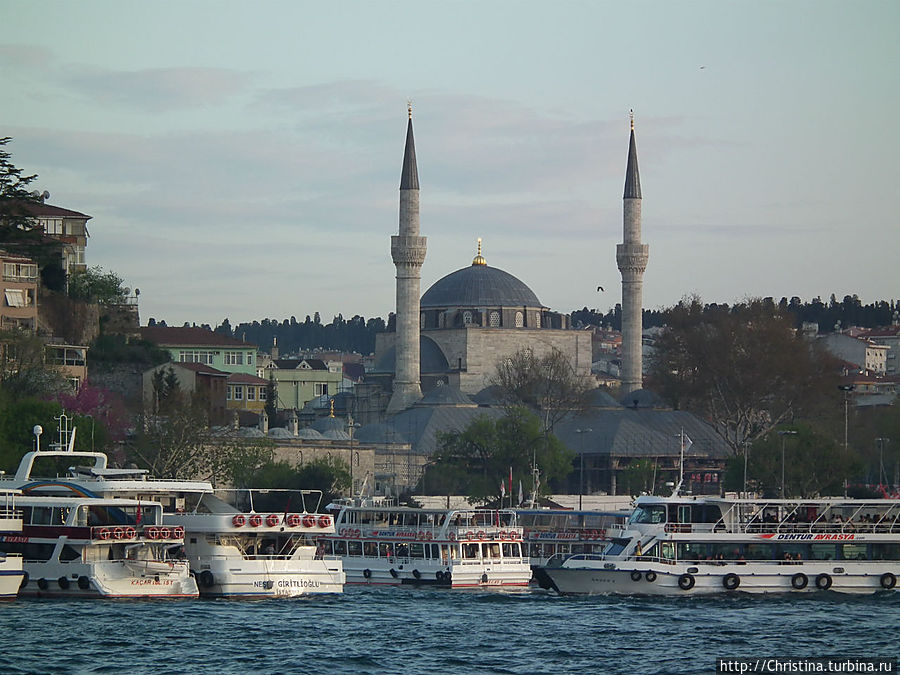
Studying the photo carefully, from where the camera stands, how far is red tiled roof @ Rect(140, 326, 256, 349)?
111875mm

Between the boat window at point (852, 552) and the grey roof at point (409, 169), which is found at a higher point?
the grey roof at point (409, 169)

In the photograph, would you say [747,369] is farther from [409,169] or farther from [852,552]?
[852,552]

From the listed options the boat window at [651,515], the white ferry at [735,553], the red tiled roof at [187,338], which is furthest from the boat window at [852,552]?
the red tiled roof at [187,338]

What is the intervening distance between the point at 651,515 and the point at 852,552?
5077 millimetres

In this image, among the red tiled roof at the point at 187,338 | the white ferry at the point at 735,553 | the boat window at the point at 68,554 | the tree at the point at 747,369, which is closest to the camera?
the boat window at the point at 68,554

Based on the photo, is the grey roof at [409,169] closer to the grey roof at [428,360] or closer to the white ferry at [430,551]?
the grey roof at [428,360]

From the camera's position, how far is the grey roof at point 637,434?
10075 cm

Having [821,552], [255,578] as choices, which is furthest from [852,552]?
[255,578]

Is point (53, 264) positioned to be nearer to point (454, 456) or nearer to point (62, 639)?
A: point (454, 456)

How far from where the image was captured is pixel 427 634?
127 feet

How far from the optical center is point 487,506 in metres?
79.5

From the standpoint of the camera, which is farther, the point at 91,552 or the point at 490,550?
the point at 490,550

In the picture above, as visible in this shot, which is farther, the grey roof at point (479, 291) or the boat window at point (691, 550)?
the grey roof at point (479, 291)

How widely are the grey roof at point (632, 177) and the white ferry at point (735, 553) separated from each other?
65481 millimetres
